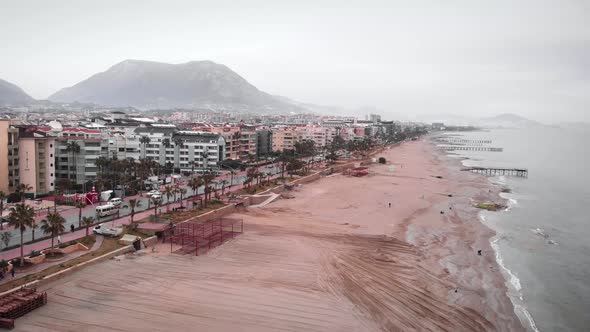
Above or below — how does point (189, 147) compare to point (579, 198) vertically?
above

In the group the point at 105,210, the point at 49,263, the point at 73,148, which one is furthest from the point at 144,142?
the point at 49,263

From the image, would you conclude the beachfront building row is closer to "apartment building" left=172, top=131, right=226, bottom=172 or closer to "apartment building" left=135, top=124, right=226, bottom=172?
"apartment building" left=135, top=124, right=226, bottom=172

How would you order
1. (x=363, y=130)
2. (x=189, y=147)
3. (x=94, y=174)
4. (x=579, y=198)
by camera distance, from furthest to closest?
(x=363, y=130) → (x=189, y=147) → (x=579, y=198) → (x=94, y=174)

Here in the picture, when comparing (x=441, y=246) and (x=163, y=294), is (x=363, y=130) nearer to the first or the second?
(x=441, y=246)

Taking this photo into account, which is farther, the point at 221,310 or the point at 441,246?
the point at 441,246

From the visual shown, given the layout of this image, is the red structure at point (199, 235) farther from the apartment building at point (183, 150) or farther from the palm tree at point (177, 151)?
the palm tree at point (177, 151)

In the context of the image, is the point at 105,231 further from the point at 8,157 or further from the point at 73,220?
the point at 8,157

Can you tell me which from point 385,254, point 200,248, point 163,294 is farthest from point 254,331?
point 385,254
